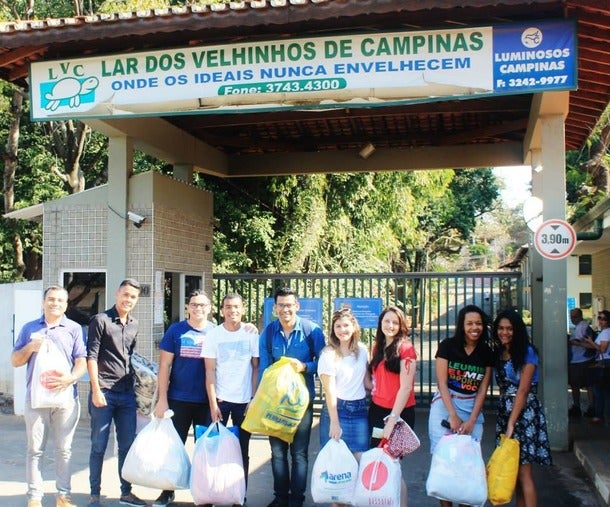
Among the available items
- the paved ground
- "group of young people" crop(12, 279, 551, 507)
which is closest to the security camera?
the paved ground

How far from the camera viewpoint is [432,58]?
650cm

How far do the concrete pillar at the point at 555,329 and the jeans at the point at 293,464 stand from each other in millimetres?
3341

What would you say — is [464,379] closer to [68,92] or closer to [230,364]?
[230,364]

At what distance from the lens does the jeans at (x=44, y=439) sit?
5.43 m

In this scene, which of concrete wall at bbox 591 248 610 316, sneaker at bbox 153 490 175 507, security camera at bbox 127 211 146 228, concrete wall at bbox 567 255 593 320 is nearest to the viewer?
sneaker at bbox 153 490 175 507

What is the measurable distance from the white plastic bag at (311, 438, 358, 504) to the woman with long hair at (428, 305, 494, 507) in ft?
2.22

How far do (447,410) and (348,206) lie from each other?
1115 centimetres

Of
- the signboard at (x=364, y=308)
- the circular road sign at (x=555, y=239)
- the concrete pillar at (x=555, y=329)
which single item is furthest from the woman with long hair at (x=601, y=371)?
the signboard at (x=364, y=308)

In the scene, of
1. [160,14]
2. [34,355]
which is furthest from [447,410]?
[160,14]

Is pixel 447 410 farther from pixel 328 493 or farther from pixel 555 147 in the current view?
pixel 555 147

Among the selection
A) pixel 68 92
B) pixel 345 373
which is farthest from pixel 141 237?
pixel 345 373

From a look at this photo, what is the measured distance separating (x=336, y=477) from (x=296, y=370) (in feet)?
2.78

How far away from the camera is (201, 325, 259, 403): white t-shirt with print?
18.0 ft

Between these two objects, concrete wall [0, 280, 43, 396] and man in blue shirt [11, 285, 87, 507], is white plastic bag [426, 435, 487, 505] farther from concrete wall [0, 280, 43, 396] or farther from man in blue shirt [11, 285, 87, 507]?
concrete wall [0, 280, 43, 396]
